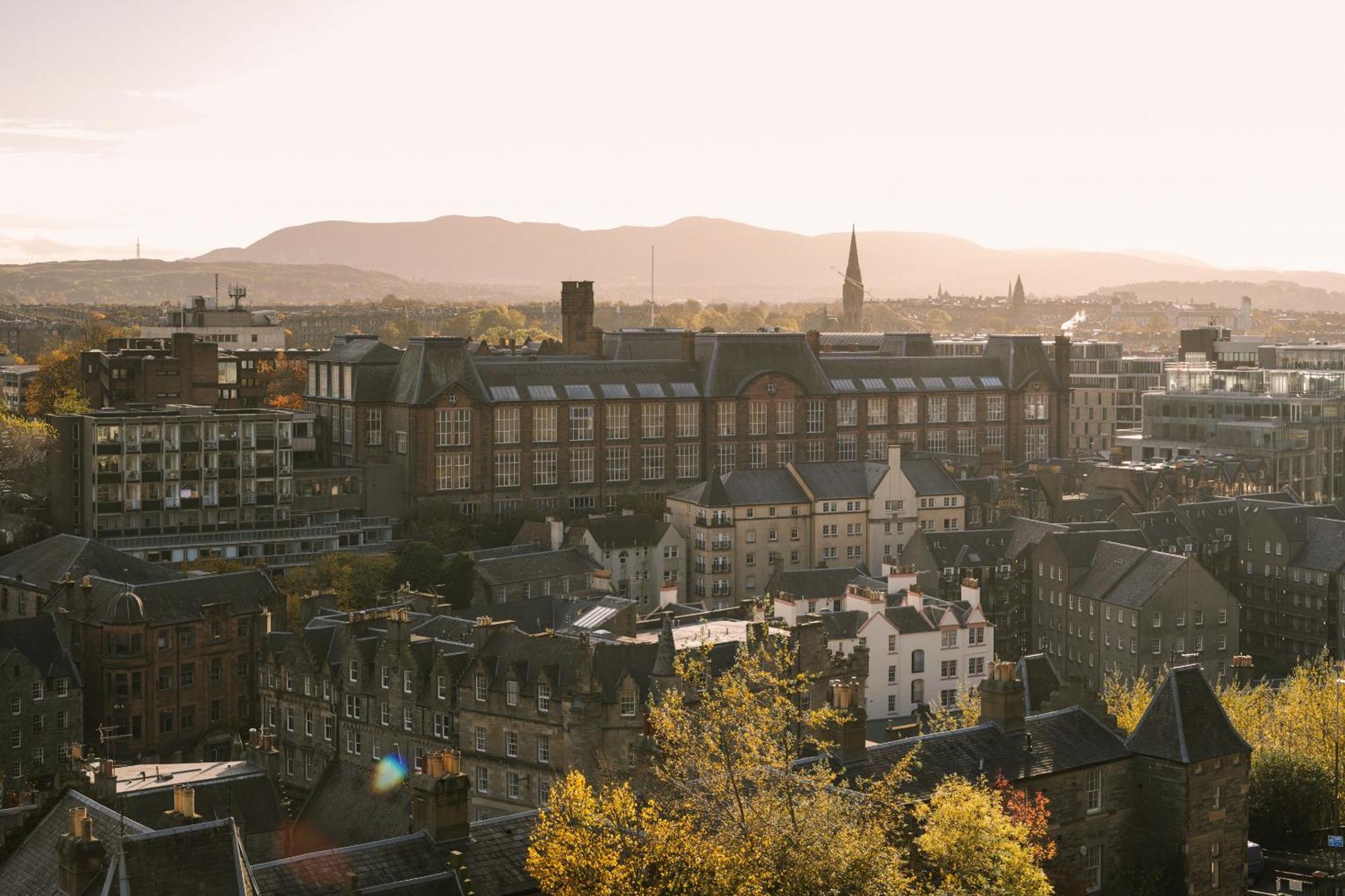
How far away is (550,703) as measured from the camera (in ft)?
272

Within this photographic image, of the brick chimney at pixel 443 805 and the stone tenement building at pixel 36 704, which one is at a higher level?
the brick chimney at pixel 443 805

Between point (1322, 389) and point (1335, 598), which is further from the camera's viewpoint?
point (1322, 389)

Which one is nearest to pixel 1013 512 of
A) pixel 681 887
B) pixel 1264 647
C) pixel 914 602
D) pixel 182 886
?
pixel 1264 647

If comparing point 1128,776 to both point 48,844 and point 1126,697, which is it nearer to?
point 1126,697

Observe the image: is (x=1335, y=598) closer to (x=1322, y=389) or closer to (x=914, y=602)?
(x=914, y=602)

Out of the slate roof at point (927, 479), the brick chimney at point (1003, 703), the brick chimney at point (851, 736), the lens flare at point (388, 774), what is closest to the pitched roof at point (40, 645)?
the lens flare at point (388, 774)

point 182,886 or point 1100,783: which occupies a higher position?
point 182,886

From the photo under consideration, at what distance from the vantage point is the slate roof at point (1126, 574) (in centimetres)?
12206

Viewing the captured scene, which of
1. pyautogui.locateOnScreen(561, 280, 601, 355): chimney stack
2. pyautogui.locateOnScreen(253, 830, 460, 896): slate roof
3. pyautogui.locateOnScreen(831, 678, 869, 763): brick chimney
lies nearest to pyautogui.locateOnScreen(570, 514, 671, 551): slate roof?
pyautogui.locateOnScreen(561, 280, 601, 355): chimney stack

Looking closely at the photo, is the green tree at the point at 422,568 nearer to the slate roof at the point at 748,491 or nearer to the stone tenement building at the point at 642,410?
the slate roof at the point at 748,491

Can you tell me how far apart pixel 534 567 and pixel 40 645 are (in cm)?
3709

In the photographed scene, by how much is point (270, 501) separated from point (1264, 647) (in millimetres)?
80716

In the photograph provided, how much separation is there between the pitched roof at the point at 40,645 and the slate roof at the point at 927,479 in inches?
2837

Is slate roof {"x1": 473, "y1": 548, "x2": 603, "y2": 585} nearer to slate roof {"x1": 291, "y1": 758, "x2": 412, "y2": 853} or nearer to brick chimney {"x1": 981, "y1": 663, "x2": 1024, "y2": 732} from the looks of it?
slate roof {"x1": 291, "y1": 758, "x2": 412, "y2": 853}
